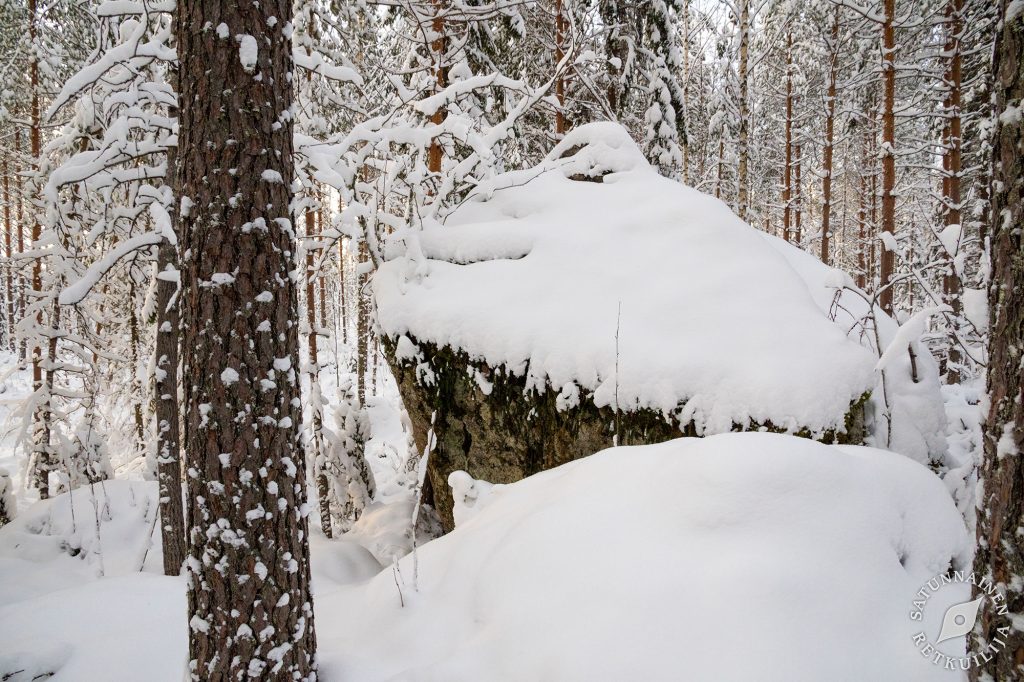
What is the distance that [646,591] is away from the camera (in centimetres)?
198

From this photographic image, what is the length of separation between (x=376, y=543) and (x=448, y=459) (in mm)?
1724

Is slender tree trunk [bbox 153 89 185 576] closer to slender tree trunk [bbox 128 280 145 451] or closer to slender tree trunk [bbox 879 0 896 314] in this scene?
slender tree trunk [bbox 128 280 145 451]

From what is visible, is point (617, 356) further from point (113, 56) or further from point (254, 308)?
point (113, 56)

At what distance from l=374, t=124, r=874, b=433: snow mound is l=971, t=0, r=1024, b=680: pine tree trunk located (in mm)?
1929

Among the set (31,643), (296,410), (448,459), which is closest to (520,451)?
(448,459)

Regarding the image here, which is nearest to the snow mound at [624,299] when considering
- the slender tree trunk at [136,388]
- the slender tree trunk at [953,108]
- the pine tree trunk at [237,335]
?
the pine tree trunk at [237,335]

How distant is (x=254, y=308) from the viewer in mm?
2229

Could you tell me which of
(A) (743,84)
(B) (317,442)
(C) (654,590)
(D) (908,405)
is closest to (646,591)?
(C) (654,590)

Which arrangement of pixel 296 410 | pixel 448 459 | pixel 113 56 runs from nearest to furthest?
1. pixel 296 410
2. pixel 113 56
3. pixel 448 459

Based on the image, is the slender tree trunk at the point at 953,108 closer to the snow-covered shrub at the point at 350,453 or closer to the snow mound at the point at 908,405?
the snow mound at the point at 908,405

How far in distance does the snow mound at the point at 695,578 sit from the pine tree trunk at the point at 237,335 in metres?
Result: 0.54

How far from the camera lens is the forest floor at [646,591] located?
181cm

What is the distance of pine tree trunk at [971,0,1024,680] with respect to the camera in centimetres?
147

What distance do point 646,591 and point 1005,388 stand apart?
1.32 metres
